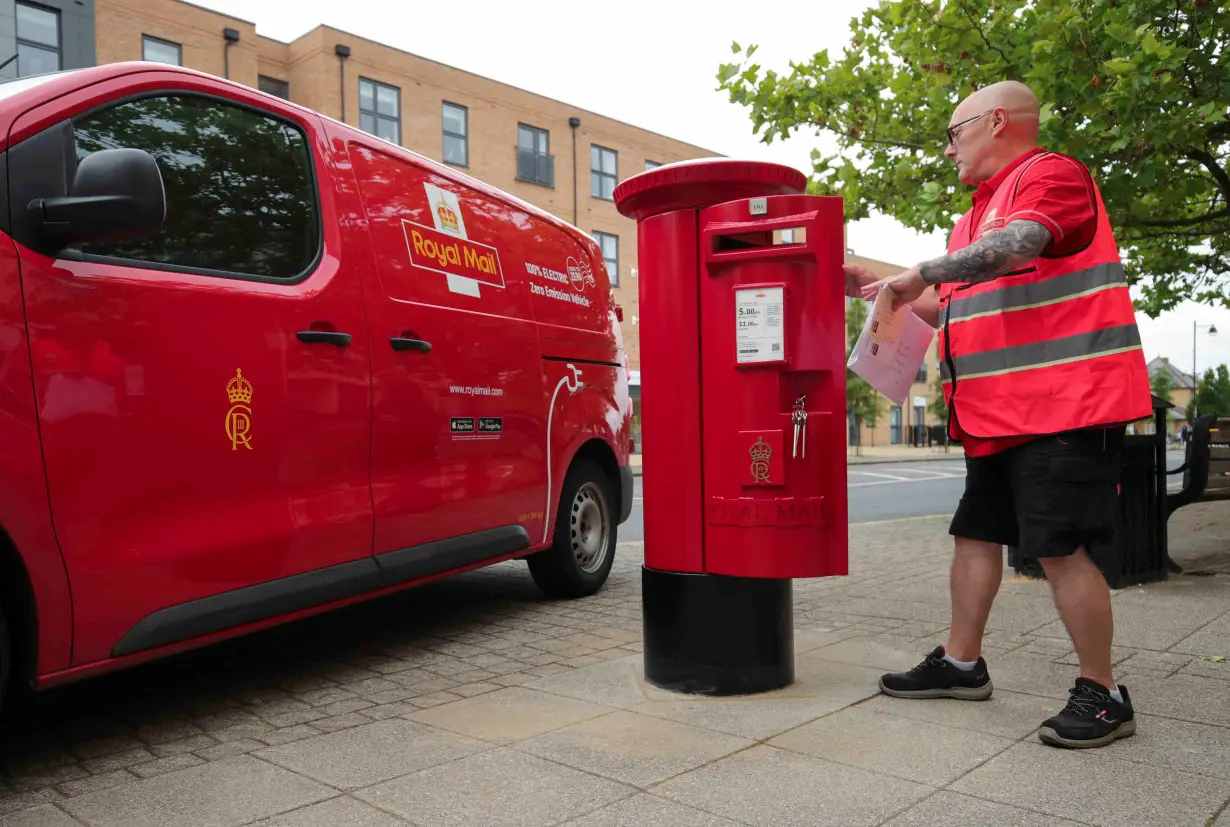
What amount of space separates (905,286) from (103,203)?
2.42 metres

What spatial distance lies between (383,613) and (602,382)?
183 centimetres

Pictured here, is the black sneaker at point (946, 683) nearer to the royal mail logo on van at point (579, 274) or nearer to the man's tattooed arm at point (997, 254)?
the man's tattooed arm at point (997, 254)

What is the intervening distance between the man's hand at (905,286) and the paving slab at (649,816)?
1.74 m

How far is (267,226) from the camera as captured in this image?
3.46 m

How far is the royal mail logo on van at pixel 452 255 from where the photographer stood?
13.8 ft

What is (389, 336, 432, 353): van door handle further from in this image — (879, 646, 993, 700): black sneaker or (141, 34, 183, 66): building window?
(141, 34, 183, 66): building window

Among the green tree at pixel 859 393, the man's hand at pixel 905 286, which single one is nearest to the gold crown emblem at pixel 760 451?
the man's hand at pixel 905 286

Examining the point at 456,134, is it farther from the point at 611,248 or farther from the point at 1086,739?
the point at 1086,739

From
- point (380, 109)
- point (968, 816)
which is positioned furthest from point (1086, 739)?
point (380, 109)

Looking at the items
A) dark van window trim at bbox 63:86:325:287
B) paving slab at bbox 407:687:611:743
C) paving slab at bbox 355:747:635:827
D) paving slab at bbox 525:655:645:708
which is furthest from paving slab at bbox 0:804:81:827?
paving slab at bbox 525:655:645:708

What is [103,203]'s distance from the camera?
103 inches

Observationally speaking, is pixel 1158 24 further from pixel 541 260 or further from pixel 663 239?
pixel 663 239

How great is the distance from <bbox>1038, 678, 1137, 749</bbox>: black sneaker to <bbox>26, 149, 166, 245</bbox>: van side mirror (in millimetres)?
3026

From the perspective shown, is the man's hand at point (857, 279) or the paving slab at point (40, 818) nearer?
the paving slab at point (40, 818)
